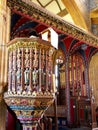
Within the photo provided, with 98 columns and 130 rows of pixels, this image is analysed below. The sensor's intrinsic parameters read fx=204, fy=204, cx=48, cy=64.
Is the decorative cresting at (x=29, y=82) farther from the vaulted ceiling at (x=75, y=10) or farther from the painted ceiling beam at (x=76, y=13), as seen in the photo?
the painted ceiling beam at (x=76, y=13)

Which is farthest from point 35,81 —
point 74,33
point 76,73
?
point 76,73

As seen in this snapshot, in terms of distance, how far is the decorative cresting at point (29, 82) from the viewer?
135 inches

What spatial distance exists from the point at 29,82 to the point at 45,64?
45 centimetres

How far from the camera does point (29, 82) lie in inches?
137

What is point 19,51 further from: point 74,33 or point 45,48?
point 74,33

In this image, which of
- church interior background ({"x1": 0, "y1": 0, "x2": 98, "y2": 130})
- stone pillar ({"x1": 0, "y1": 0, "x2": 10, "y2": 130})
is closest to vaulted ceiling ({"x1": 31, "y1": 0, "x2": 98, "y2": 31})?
church interior background ({"x1": 0, "y1": 0, "x2": 98, "y2": 130})

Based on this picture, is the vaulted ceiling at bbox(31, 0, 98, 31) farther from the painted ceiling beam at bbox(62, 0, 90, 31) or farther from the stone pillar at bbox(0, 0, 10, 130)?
the stone pillar at bbox(0, 0, 10, 130)

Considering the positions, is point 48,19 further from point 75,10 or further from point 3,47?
point 75,10

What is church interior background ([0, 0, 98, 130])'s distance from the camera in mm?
3516

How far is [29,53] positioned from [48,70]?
47 centimetres

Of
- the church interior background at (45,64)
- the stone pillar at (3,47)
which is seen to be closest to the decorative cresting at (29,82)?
the church interior background at (45,64)

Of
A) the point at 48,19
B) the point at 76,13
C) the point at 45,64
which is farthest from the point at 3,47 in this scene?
the point at 76,13

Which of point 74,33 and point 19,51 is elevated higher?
point 74,33

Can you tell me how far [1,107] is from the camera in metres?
3.92
